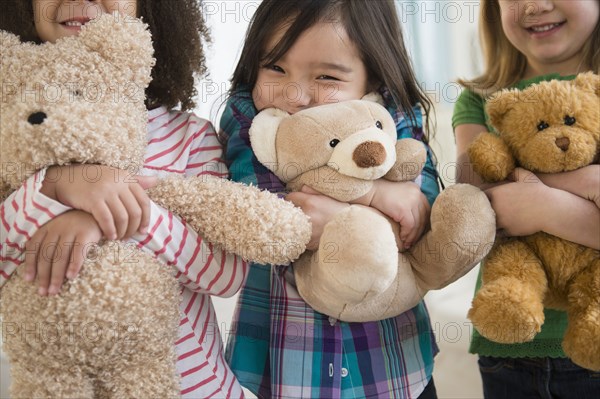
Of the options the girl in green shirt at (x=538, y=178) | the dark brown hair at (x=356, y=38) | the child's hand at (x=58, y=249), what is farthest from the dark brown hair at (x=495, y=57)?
the child's hand at (x=58, y=249)

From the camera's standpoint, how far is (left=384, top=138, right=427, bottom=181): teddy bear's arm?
0.85 m

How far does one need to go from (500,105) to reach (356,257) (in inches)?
12.9

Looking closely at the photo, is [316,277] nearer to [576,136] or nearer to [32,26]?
[576,136]

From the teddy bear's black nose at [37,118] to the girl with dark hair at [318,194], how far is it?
0.30 metres

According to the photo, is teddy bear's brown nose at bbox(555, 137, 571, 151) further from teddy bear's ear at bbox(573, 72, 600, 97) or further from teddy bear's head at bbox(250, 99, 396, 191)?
teddy bear's head at bbox(250, 99, 396, 191)


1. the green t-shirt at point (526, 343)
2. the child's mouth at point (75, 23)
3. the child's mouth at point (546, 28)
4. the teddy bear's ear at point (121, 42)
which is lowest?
the green t-shirt at point (526, 343)

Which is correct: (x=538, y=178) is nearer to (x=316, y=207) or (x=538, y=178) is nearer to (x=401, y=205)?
(x=401, y=205)

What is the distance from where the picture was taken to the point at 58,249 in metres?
0.68

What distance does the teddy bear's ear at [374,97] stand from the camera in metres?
0.94

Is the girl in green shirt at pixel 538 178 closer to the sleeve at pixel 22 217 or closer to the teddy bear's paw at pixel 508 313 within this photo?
the teddy bear's paw at pixel 508 313

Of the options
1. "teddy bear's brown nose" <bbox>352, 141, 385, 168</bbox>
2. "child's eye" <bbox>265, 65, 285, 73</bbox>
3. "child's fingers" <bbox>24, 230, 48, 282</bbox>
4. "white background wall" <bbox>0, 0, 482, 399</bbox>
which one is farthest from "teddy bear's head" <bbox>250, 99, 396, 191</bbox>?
"white background wall" <bbox>0, 0, 482, 399</bbox>

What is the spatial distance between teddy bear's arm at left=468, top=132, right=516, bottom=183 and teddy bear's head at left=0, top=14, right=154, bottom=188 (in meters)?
0.45

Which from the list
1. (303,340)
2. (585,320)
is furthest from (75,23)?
(585,320)

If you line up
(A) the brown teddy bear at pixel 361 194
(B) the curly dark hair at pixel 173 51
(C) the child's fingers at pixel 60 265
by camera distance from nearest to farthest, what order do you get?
(C) the child's fingers at pixel 60 265
(A) the brown teddy bear at pixel 361 194
(B) the curly dark hair at pixel 173 51
